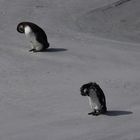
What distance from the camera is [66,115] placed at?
1232cm

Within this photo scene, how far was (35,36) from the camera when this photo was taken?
17.1 metres

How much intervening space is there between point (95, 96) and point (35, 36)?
5.10 metres

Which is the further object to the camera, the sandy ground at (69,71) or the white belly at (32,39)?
the white belly at (32,39)

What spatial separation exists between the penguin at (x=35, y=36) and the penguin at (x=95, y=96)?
195 inches

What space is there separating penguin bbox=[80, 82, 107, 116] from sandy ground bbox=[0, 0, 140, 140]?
0.17 m

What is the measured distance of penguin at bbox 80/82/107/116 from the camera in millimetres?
12141

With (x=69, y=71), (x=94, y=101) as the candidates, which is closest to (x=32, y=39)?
(x=69, y=71)

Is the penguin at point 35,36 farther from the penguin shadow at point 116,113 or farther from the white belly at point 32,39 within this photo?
the penguin shadow at point 116,113

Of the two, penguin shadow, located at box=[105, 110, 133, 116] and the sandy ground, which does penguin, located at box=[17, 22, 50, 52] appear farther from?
penguin shadow, located at box=[105, 110, 133, 116]

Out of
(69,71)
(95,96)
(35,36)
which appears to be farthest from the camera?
(35,36)

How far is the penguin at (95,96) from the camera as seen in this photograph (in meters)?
12.1

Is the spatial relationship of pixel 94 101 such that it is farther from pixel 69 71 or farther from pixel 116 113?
pixel 69 71

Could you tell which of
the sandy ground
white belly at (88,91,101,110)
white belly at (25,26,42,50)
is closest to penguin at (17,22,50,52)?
white belly at (25,26,42,50)

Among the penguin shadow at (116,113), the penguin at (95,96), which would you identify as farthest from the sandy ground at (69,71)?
the penguin at (95,96)
